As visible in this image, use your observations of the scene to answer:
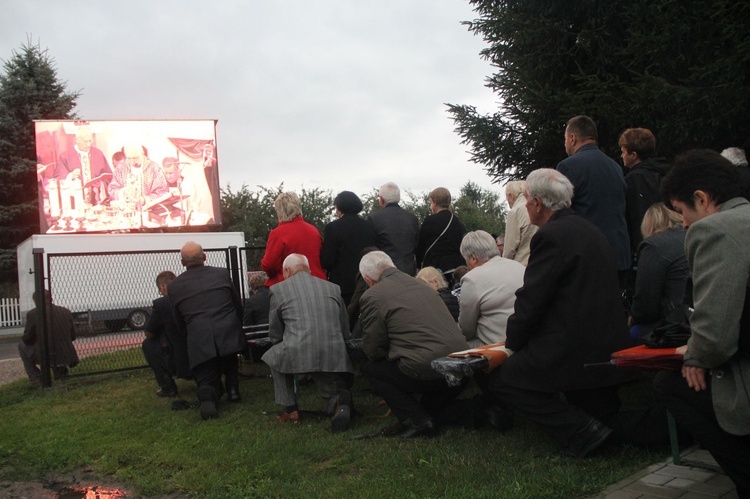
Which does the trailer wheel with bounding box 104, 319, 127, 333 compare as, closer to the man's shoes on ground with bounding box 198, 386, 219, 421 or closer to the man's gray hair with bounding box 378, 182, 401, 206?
the man's shoes on ground with bounding box 198, 386, 219, 421

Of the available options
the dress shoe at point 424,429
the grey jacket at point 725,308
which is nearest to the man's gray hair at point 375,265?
the dress shoe at point 424,429

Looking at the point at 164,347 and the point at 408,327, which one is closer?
the point at 408,327

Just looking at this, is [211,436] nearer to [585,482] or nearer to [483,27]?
[585,482]

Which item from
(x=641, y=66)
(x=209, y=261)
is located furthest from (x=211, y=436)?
(x=641, y=66)

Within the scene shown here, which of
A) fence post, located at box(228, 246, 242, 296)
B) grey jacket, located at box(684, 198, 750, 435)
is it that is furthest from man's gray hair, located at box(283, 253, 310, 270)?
grey jacket, located at box(684, 198, 750, 435)

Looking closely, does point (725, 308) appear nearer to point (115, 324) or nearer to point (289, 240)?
point (289, 240)

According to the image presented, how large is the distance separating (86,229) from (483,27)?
66.4 feet

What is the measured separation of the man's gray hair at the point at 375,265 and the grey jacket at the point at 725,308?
3053 mm

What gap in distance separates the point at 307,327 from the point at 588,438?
2.74 metres

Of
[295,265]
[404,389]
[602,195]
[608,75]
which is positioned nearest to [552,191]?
[602,195]

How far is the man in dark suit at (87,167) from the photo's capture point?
1039 inches

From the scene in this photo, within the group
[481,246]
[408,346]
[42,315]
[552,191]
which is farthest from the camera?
[42,315]

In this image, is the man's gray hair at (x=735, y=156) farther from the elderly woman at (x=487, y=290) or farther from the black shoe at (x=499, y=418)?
the black shoe at (x=499, y=418)

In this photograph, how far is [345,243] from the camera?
295 inches
